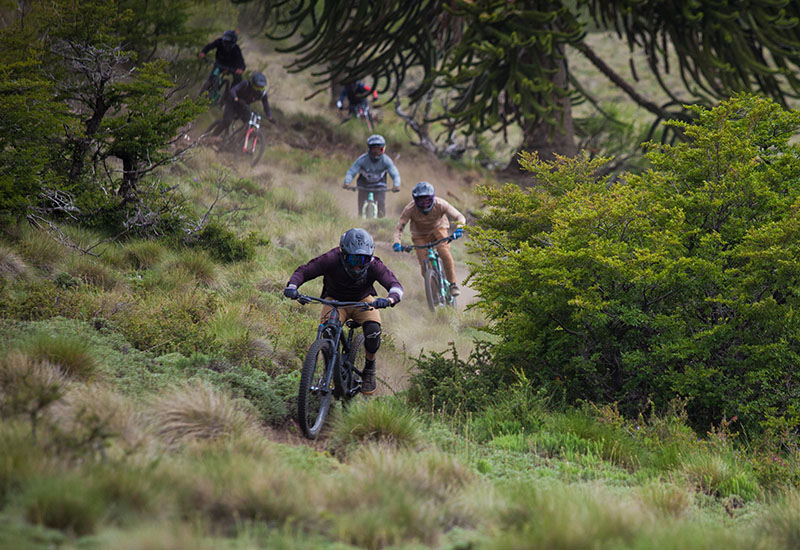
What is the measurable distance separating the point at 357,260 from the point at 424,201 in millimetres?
4245

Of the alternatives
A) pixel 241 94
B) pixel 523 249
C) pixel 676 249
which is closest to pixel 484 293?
pixel 523 249

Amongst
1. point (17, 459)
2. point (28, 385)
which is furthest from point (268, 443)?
point (17, 459)

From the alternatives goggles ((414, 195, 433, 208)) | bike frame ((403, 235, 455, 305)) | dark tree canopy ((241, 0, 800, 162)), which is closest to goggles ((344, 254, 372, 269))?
goggles ((414, 195, 433, 208))

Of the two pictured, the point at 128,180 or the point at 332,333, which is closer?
the point at 332,333

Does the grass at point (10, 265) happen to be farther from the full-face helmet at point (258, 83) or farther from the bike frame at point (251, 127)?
the bike frame at point (251, 127)

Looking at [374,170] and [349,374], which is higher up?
[374,170]

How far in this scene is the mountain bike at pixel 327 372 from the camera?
5.61 metres

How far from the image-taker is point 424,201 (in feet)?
34.1

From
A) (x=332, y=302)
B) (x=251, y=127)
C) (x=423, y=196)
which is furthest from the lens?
(x=251, y=127)

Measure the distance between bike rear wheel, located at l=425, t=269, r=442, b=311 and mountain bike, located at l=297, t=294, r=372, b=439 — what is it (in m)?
4.10

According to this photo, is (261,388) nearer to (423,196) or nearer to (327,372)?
(327,372)

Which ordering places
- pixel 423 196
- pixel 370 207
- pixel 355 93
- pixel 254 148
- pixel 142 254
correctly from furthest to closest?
pixel 355 93
pixel 254 148
pixel 370 207
pixel 423 196
pixel 142 254

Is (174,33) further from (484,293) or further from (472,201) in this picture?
(484,293)

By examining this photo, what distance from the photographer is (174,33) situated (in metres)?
18.4
